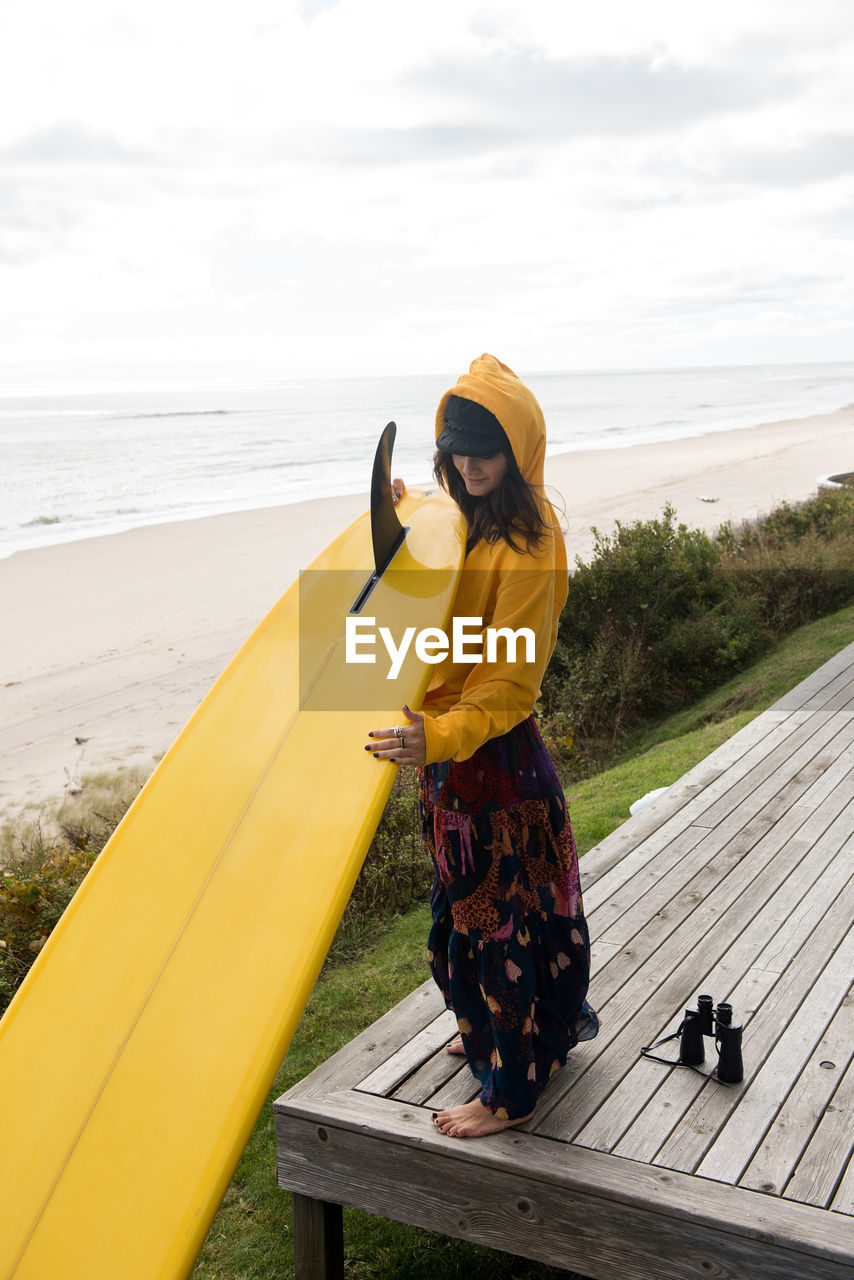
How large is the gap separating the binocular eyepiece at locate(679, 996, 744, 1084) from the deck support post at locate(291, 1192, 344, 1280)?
3.40 feet

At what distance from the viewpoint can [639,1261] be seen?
2195 millimetres

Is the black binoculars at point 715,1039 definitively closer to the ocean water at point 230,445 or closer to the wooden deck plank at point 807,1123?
the wooden deck plank at point 807,1123

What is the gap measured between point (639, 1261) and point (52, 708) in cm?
856

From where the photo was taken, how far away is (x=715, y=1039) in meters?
2.63

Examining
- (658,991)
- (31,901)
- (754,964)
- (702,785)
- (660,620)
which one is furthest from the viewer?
(660,620)

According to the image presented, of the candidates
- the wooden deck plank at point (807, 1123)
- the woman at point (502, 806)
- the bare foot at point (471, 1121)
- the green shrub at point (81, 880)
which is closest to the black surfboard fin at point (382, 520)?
the woman at point (502, 806)

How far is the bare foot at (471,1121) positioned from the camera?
2385mm

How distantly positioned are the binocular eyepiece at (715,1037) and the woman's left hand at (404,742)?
113 cm

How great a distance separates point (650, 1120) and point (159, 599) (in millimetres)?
12705

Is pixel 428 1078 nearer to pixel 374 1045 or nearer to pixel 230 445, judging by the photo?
pixel 374 1045

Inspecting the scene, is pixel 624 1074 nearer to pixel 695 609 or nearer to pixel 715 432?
pixel 695 609

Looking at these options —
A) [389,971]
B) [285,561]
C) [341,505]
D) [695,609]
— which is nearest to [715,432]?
[341,505]

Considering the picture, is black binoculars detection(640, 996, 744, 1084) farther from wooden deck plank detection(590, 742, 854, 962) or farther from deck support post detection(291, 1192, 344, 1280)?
deck support post detection(291, 1192, 344, 1280)

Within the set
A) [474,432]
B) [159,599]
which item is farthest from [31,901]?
[159,599]
